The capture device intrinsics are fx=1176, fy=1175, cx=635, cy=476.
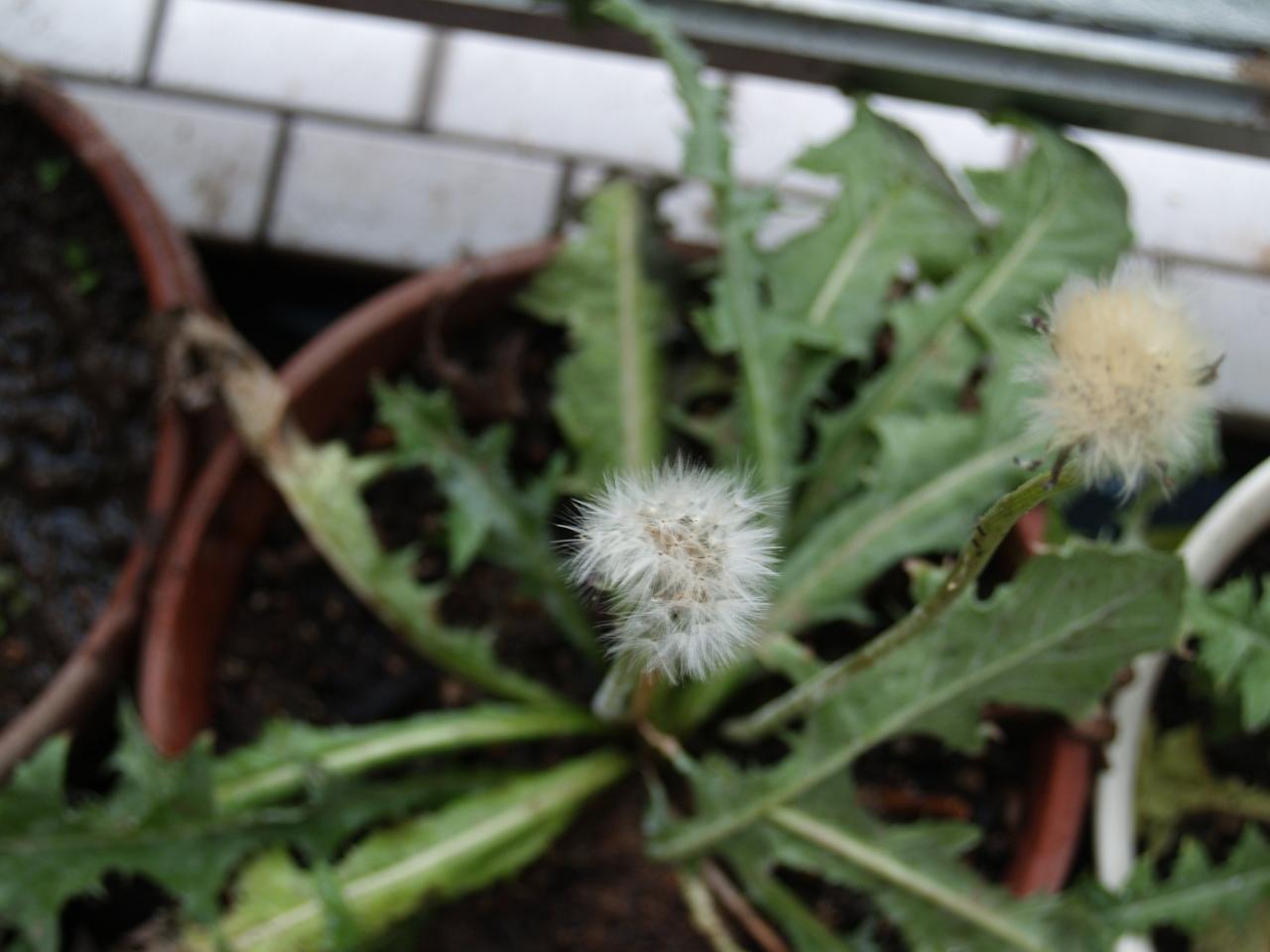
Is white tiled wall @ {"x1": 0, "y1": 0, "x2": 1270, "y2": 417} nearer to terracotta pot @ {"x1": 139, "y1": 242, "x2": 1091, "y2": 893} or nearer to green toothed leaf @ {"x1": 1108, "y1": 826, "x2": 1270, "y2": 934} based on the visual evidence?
terracotta pot @ {"x1": 139, "y1": 242, "x2": 1091, "y2": 893}

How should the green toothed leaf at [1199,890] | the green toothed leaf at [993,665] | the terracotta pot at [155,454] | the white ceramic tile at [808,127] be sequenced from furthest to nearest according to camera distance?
the white ceramic tile at [808,127] < the terracotta pot at [155,454] < the green toothed leaf at [1199,890] < the green toothed leaf at [993,665]

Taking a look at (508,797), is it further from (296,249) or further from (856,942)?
(296,249)

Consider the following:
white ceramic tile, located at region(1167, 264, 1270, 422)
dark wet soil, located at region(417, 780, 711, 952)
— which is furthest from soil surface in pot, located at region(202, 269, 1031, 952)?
white ceramic tile, located at region(1167, 264, 1270, 422)

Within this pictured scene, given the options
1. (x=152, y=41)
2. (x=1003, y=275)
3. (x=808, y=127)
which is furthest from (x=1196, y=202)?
(x=152, y=41)

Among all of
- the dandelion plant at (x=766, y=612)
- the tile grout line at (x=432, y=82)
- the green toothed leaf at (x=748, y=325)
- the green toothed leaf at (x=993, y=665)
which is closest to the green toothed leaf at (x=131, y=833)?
the dandelion plant at (x=766, y=612)

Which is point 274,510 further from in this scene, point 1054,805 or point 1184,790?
point 1184,790

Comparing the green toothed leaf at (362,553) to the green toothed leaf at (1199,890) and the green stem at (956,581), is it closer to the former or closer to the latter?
the green stem at (956,581)
